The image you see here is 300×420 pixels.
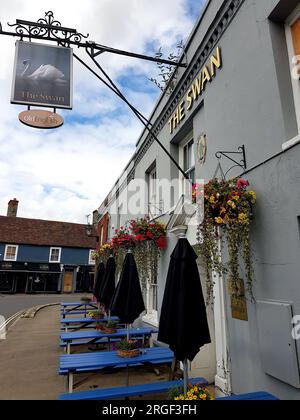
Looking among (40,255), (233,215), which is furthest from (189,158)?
(40,255)

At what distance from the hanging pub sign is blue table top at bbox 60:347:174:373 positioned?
4.64m

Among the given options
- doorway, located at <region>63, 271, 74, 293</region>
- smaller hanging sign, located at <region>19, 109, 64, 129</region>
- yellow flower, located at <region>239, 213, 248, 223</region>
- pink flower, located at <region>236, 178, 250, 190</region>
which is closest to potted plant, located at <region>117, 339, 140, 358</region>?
yellow flower, located at <region>239, 213, 248, 223</region>

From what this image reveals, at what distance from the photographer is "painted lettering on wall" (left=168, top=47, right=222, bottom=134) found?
17.0ft

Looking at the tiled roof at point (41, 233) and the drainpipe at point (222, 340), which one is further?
the tiled roof at point (41, 233)

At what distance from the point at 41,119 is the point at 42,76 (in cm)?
89

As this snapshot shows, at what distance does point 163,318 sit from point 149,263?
429 cm

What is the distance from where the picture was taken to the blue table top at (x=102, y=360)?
4645mm

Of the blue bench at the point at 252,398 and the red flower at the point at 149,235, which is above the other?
the red flower at the point at 149,235

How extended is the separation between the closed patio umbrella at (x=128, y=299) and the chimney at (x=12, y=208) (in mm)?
36938

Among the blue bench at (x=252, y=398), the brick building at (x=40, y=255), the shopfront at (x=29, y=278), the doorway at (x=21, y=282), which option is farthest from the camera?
the doorway at (x=21, y=282)

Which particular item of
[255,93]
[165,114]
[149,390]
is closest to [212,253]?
[149,390]

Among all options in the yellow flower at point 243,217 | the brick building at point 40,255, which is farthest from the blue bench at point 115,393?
the brick building at point 40,255

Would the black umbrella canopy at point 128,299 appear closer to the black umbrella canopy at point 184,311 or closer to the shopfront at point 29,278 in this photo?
the black umbrella canopy at point 184,311

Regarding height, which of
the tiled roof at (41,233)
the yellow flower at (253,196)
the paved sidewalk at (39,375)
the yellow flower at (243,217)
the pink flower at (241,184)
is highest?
the tiled roof at (41,233)
